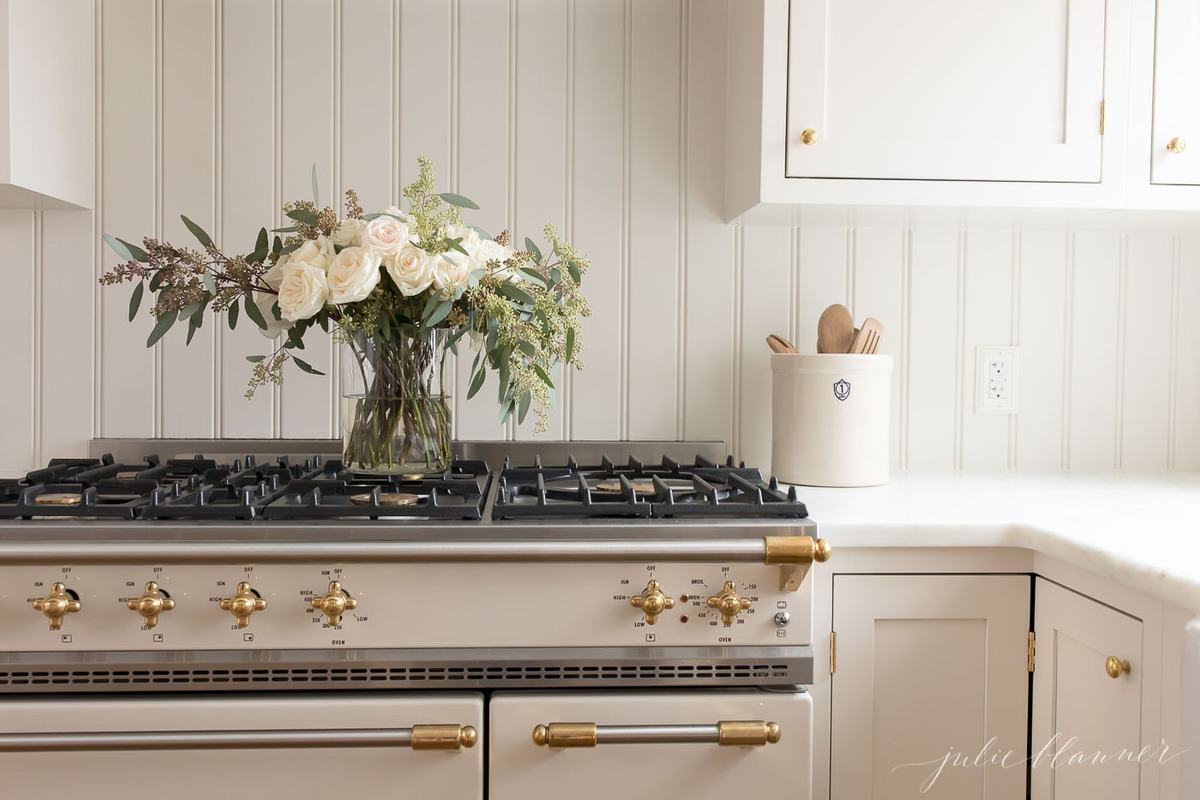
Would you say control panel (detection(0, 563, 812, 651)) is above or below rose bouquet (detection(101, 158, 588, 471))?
below

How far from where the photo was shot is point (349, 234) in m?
1.30

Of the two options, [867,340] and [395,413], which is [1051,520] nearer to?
[867,340]

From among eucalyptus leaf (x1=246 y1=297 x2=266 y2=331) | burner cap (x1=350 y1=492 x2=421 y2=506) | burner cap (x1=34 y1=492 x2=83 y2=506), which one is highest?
eucalyptus leaf (x1=246 y1=297 x2=266 y2=331)

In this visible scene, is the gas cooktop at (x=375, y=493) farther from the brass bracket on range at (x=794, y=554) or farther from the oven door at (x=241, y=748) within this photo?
the oven door at (x=241, y=748)

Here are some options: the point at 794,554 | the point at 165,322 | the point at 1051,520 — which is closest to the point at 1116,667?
the point at 1051,520

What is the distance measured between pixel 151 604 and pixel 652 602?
626mm

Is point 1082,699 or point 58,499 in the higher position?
point 58,499

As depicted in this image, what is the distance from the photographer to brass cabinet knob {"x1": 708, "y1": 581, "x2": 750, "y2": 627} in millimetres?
1142

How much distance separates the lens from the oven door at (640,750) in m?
1.13

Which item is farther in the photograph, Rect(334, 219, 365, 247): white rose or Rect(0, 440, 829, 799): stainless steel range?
Rect(334, 219, 365, 247): white rose

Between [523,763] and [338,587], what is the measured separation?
33cm

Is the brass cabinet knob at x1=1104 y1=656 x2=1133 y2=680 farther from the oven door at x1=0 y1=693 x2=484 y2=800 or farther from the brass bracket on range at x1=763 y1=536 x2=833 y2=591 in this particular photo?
the oven door at x1=0 y1=693 x2=484 y2=800

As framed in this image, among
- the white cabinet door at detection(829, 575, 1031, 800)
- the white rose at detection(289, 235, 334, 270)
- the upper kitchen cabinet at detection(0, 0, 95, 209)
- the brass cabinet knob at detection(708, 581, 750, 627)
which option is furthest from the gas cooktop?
the upper kitchen cabinet at detection(0, 0, 95, 209)

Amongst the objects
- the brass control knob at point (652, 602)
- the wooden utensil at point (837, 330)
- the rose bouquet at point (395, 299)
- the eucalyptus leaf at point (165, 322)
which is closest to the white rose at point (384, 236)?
the rose bouquet at point (395, 299)
